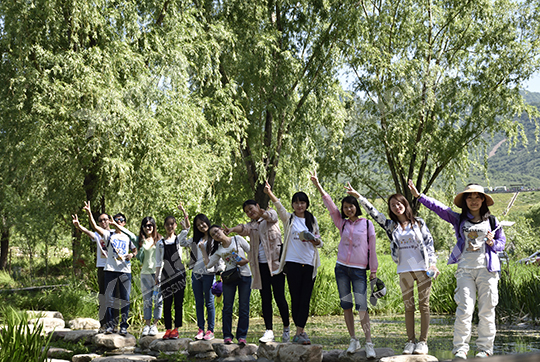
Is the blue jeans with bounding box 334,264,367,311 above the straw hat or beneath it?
beneath

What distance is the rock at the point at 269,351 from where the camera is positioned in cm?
566

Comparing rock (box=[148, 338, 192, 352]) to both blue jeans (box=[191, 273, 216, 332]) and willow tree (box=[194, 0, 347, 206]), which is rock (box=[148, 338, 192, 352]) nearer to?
blue jeans (box=[191, 273, 216, 332])

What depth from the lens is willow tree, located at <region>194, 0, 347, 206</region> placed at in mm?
14750

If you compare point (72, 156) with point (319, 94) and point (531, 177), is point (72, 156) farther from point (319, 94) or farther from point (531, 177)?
point (531, 177)

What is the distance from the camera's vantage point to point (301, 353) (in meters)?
5.45

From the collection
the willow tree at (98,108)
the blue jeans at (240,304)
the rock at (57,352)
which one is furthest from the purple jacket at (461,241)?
the willow tree at (98,108)

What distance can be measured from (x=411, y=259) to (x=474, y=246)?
742mm

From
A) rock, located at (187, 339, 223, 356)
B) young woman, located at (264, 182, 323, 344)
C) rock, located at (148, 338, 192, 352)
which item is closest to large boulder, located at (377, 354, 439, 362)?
young woman, located at (264, 182, 323, 344)

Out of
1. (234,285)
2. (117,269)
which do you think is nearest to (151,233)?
(117,269)

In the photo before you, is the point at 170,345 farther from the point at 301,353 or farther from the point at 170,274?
the point at 301,353

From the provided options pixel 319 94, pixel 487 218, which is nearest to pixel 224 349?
pixel 487 218

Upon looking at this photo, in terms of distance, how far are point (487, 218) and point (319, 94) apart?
10770 millimetres

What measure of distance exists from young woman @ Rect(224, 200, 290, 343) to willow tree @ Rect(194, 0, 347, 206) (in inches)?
310

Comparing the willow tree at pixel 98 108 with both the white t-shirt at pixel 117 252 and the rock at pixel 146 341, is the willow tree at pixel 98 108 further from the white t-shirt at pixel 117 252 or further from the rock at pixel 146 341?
the rock at pixel 146 341
